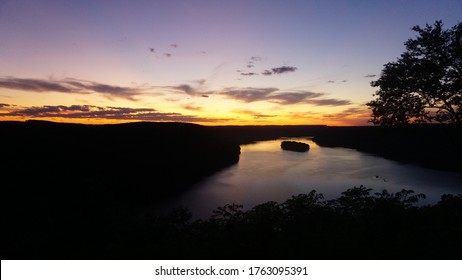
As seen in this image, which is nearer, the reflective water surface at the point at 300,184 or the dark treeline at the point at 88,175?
the dark treeline at the point at 88,175

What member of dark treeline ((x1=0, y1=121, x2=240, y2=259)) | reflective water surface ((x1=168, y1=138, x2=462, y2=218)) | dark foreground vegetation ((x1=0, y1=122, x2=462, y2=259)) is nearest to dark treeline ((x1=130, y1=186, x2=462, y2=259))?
dark foreground vegetation ((x1=0, y1=122, x2=462, y2=259))

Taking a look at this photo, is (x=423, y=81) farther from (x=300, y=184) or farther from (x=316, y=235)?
(x=300, y=184)

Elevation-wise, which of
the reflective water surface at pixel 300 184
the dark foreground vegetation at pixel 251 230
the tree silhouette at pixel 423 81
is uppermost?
the tree silhouette at pixel 423 81

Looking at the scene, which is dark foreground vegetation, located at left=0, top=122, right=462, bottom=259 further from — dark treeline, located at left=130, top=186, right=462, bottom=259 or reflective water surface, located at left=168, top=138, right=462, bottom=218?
reflective water surface, located at left=168, top=138, right=462, bottom=218

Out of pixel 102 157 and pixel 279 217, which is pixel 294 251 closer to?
pixel 279 217

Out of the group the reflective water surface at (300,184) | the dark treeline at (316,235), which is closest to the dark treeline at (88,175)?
the dark treeline at (316,235)

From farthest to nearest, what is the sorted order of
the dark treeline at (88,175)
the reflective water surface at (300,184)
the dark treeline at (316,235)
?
1. the reflective water surface at (300,184)
2. the dark treeline at (88,175)
3. the dark treeline at (316,235)

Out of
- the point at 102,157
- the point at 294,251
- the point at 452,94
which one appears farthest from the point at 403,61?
the point at 102,157

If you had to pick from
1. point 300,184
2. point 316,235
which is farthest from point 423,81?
point 300,184

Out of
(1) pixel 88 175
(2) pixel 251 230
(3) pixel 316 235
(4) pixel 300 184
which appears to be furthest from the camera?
(4) pixel 300 184

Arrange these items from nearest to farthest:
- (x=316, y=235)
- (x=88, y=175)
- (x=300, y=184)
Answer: (x=316, y=235)
(x=88, y=175)
(x=300, y=184)

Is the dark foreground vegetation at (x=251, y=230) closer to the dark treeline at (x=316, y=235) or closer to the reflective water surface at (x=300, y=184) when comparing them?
the dark treeline at (x=316, y=235)
